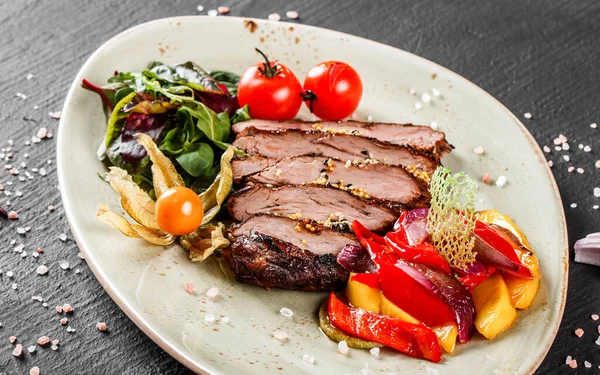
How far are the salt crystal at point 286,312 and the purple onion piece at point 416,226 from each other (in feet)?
2.50

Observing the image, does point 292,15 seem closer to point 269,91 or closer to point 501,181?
point 269,91

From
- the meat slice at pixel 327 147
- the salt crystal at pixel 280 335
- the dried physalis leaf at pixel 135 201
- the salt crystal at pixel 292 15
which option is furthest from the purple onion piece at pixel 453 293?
the salt crystal at pixel 292 15

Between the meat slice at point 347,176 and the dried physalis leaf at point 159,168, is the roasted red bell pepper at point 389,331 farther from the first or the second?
→ the dried physalis leaf at point 159,168

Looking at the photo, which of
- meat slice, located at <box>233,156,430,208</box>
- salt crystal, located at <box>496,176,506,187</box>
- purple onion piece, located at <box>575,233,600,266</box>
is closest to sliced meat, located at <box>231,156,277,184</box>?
meat slice, located at <box>233,156,430,208</box>

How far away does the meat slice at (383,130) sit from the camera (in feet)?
16.4

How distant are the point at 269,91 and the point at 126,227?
145 centimetres

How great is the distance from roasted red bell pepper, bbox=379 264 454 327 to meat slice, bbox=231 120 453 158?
4.02 feet

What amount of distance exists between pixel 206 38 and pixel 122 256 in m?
2.19

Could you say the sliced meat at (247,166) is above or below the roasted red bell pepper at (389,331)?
above

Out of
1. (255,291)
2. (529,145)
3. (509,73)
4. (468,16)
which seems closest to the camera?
(255,291)

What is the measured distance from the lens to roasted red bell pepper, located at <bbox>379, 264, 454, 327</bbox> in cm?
394

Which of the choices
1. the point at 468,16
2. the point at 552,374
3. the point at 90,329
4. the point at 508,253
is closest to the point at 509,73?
the point at 468,16

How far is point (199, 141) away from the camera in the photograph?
4.83 metres

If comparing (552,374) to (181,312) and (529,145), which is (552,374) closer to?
(529,145)
